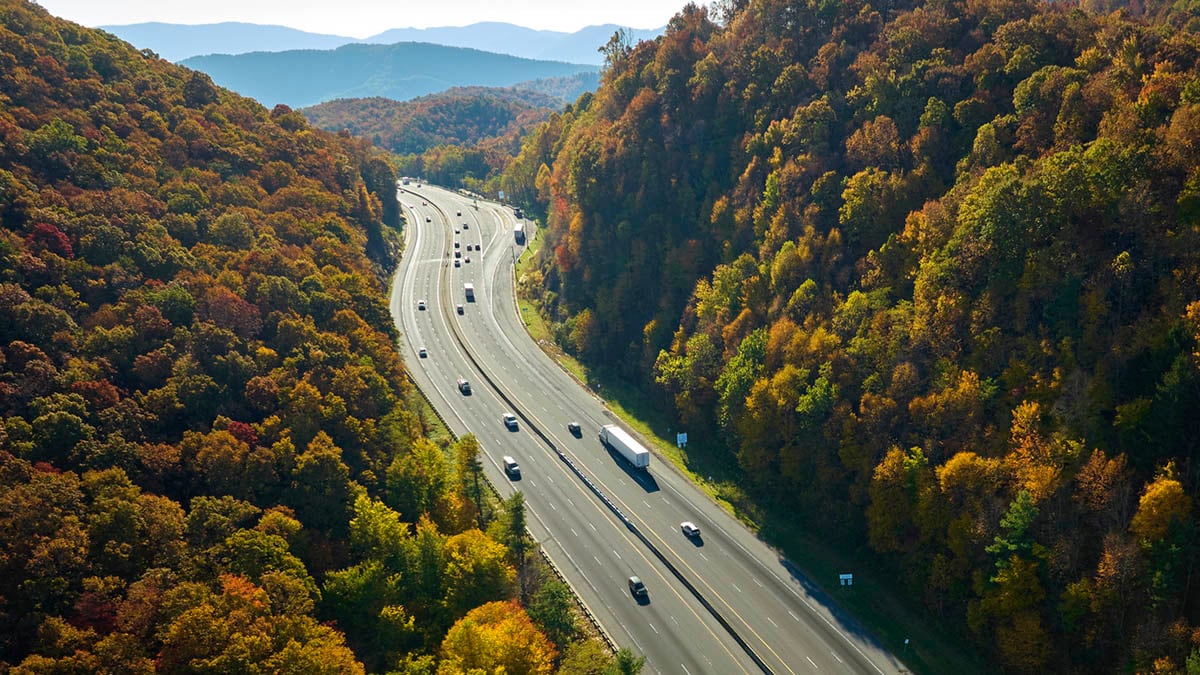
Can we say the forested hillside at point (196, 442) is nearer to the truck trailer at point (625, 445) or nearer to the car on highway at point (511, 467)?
the car on highway at point (511, 467)

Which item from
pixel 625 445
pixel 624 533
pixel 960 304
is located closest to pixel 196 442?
pixel 624 533

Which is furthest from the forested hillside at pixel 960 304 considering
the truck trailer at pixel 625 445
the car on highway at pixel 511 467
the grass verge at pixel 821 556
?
the car on highway at pixel 511 467

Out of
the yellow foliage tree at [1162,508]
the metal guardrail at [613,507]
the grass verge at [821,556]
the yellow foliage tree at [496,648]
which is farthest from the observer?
the metal guardrail at [613,507]

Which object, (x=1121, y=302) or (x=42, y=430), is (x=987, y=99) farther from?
(x=42, y=430)

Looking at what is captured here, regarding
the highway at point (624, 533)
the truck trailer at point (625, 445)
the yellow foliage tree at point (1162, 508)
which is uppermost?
the yellow foliage tree at point (1162, 508)

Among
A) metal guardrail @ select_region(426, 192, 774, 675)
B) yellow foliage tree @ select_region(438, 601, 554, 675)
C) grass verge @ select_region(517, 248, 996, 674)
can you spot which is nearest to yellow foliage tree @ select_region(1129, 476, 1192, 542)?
grass verge @ select_region(517, 248, 996, 674)

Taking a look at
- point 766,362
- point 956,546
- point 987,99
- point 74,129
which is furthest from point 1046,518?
point 74,129

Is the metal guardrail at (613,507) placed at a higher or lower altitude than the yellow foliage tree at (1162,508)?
lower
